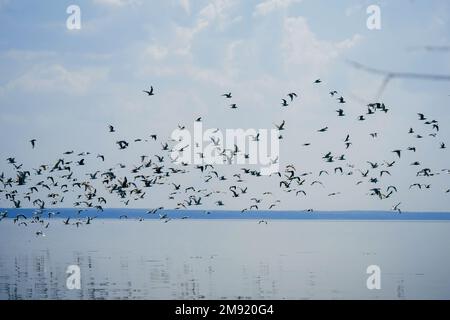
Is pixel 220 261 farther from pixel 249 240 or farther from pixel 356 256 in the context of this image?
pixel 249 240

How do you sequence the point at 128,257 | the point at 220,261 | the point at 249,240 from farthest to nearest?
the point at 249,240
the point at 128,257
the point at 220,261

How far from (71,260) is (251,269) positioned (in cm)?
552

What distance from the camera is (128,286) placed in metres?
13.0

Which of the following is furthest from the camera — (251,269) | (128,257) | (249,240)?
(249,240)

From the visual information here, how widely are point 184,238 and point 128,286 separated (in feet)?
38.9
